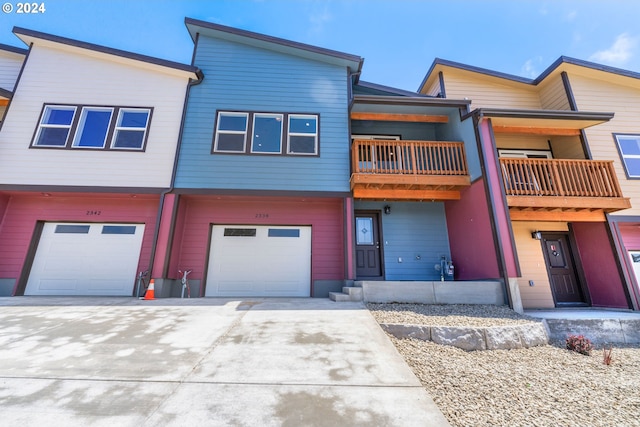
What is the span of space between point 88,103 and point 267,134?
5264mm

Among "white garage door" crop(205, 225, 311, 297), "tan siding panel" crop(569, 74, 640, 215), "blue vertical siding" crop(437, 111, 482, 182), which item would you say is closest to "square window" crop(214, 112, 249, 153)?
"white garage door" crop(205, 225, 311, 297)

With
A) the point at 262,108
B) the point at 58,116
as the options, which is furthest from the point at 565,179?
the point at 58,116

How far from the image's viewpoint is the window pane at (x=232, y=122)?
296 inches

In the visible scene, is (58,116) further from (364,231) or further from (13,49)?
(364,231)

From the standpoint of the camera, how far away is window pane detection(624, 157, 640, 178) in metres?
7.43

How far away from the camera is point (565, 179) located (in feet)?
22.0

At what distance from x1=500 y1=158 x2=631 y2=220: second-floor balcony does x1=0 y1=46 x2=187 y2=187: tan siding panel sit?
952cm

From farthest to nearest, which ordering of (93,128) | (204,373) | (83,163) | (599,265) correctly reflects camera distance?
(93,128), (599,265), (83,163), (204,373)

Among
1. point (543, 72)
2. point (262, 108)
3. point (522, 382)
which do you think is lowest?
point (522, 382)

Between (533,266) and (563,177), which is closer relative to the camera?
(563,177)

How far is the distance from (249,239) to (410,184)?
196 inches

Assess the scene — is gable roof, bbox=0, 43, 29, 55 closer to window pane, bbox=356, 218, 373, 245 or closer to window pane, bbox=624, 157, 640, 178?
window pane, bbox=356, 218, 373, 245

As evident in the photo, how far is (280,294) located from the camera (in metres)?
7.25

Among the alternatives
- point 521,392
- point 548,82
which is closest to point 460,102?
point 548,82
